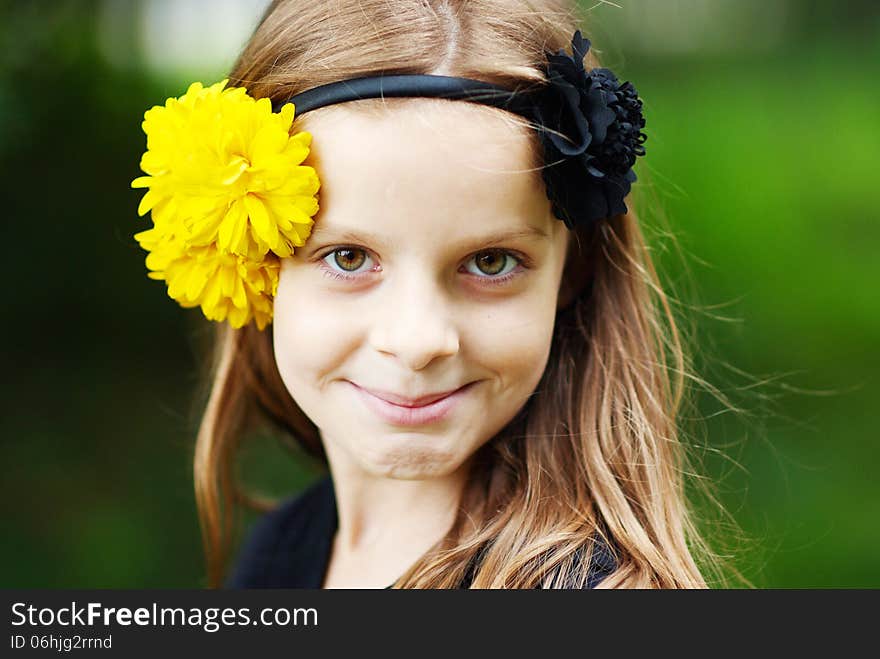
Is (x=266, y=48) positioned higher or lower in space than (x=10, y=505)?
higher

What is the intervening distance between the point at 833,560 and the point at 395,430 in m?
3.04

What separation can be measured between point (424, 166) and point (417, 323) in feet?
0.85

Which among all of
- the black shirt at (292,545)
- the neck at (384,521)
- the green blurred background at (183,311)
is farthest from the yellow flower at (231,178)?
the green blurred background at (183,311)

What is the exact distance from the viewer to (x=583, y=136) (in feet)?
5.72

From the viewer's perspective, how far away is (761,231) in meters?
5.45

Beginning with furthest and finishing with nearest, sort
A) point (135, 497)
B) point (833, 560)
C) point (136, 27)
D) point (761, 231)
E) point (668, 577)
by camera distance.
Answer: point (761, 231)
point (136, 27)
point (135, 497)
point (833, 560)
point (668, 577)

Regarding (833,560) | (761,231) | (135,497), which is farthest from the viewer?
(761,231)

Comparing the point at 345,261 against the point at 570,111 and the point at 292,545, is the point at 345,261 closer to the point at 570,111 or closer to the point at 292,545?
the point at 570,111

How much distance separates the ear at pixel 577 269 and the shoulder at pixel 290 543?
0.82 metres

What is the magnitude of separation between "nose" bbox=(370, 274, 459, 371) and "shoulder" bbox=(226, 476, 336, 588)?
874 mm

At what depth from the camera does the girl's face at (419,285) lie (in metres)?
1.65

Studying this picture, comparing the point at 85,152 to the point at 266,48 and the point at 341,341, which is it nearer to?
the point at 266,48

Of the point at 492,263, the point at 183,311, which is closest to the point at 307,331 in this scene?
the point at 492,263

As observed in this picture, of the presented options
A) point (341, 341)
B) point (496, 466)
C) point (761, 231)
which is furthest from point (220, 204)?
point (761, 231)
